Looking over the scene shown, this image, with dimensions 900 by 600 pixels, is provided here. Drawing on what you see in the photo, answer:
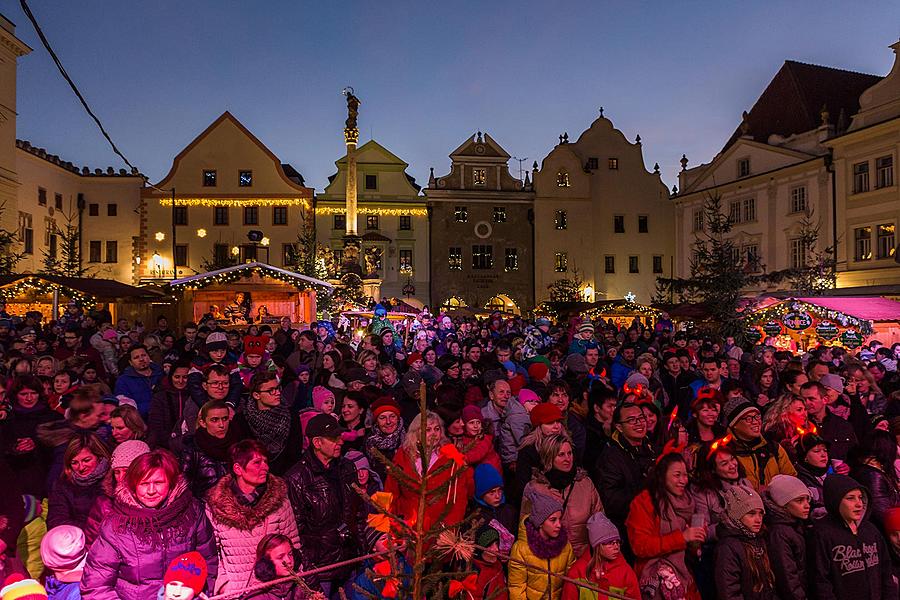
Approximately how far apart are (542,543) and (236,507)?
1.87 meters

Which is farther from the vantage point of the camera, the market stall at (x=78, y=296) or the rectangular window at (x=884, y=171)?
the rectangular window at (x=884, y=171)

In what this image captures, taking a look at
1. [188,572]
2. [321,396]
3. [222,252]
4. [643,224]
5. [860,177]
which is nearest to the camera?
[188,572]

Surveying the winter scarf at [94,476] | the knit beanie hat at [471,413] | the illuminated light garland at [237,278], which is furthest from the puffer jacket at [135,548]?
the illuminated light garland at [237,278]

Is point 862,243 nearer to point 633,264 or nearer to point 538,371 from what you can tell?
point 633,264

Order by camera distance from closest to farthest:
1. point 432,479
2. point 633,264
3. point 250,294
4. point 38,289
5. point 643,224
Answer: point 432,479
point 38,289
point 250,294
point 633,264
point 643,224

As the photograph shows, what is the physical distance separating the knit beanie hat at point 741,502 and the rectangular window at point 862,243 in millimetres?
29484

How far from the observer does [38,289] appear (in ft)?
68.1

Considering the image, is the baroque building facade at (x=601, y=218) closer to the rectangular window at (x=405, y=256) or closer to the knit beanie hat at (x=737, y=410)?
the rectangular window at (x=405, y=256)

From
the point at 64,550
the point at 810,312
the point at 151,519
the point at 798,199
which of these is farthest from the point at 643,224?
the point at 64,550

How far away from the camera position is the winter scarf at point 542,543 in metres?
4.37

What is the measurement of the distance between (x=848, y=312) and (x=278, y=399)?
13758mm

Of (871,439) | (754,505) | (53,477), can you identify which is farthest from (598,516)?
(53,477)

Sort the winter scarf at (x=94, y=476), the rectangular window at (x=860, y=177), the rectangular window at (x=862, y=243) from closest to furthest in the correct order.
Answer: the winter scarf at (x=94, y=476), the rectangular window at (x=862, y=243), the rectangular window at (x=860, y=177)

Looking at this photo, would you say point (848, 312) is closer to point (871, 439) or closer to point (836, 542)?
point (871, 439)
